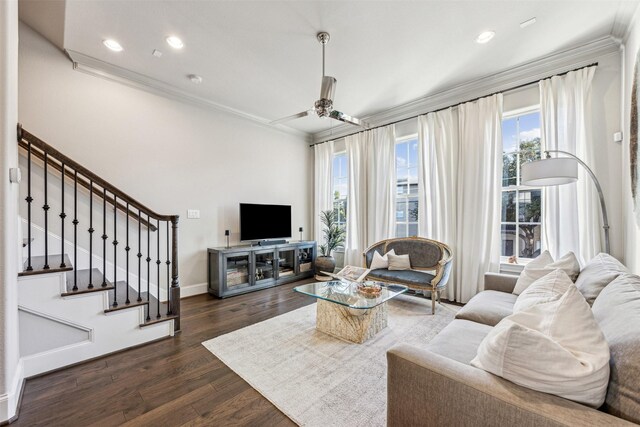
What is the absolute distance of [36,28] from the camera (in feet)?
9.30

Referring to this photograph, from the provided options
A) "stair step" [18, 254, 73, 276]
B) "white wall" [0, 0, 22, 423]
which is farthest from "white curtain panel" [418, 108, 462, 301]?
"white wall" [0, 0, 22, 423]

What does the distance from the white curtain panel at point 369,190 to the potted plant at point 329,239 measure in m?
0.22

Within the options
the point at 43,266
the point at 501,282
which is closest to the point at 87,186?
the point at 43,266

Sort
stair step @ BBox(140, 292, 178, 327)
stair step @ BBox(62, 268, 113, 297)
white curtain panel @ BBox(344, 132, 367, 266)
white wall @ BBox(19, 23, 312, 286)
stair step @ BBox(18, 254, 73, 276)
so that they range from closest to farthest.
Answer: stair step @ BBox(18, 254, 73, 276), stair step @ BBox(62, 268, 113, 297), stair step @ BBox(140, 292, 178, 327), white wall @ BBox(19, 23, 312, 286), white curtain panel @ BBox(344, 132, 367, 266)

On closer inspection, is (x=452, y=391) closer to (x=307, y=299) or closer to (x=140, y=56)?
(x=307, y=299)

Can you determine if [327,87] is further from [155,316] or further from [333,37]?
[155,316]

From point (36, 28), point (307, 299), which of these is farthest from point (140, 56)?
point (307, 299)

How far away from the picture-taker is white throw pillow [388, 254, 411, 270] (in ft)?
12.9

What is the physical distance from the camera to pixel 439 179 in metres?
3.93

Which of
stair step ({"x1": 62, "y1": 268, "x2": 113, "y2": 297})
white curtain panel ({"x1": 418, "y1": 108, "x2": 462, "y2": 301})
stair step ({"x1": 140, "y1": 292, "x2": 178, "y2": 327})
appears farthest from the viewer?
white curtain panel ({"x1": 418, "y1": 108, "x2": 462, "y2": 301})

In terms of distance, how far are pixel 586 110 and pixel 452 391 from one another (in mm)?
3486

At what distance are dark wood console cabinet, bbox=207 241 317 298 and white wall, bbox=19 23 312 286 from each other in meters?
0.41

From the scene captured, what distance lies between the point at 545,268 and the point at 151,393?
11.1 feet

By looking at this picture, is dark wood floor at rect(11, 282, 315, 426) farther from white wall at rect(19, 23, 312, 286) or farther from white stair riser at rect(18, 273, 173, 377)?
white wall at rect(19, 23, 312, 286)
